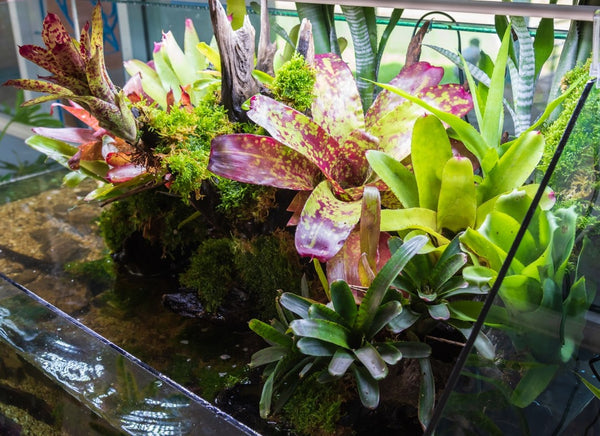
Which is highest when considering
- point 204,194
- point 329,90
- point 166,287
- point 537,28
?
point 537,28

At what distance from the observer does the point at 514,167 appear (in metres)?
0.83

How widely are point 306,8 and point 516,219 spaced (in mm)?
713

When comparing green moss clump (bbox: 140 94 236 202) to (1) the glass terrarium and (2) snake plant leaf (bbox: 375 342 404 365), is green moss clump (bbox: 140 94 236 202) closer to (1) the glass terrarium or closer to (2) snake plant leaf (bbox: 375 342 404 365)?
(1) the glass terrarium

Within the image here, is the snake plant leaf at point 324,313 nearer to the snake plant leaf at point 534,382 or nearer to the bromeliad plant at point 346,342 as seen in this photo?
the bromeliad plant at point 346,342

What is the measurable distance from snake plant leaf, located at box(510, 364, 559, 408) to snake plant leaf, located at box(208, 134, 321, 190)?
1.59ft

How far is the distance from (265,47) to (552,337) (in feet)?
2.42

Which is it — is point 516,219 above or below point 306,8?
below

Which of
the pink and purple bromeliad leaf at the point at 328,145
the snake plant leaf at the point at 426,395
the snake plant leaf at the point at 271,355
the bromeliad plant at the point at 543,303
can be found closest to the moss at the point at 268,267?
the pink and purple bromeliad leaf at the point at 328,145

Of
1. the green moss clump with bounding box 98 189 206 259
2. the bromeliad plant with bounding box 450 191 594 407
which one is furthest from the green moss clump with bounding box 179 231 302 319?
the bromeliad plant with bounding box 450 191 594 407

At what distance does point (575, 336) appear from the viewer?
536 mm

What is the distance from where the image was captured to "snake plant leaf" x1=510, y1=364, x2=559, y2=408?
54 centimetres

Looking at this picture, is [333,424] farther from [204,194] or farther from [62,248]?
[62,248]

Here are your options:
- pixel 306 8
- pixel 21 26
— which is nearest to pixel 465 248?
pixel 306 8

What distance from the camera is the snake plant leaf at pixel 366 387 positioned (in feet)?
→ 2.30
